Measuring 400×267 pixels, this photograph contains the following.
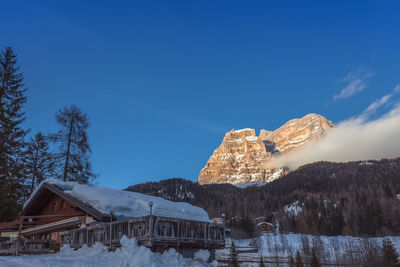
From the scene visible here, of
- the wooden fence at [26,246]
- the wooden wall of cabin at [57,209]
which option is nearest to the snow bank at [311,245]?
the wooden wall of cabin at [57,209]

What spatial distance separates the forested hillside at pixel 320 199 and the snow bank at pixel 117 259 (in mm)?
65376

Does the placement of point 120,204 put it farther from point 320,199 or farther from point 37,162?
point 320,199

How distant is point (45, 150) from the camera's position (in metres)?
40.0

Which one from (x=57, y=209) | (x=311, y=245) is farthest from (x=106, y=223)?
(x=311, y=245)

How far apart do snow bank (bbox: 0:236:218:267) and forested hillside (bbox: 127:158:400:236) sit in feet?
214

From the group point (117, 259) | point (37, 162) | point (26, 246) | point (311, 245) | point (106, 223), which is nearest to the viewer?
point (117, 259)

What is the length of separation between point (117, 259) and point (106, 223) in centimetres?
282

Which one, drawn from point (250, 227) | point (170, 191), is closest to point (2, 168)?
point (250, 227)

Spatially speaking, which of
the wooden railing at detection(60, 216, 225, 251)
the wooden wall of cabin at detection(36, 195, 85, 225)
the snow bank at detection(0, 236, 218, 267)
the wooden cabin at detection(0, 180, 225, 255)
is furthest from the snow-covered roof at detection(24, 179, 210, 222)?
the snow bank at detection(0, 236, 218, 267)

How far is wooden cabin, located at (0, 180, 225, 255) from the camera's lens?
41.8 ft

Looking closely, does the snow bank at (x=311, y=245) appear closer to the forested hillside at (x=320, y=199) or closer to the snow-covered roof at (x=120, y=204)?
the forested hillside at (x=320, y=199)

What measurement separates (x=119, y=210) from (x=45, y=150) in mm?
26319

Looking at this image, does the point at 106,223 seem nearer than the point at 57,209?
Yes

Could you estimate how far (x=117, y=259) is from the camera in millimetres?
11352
